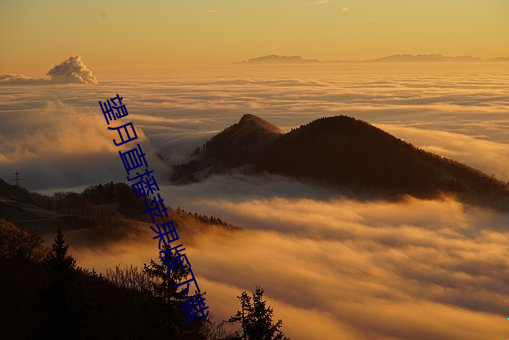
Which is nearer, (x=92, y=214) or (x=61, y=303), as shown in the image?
(x=61, y=303)

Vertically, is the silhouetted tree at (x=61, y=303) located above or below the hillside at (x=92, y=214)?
below

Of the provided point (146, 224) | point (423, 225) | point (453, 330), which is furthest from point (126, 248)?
point (423, 225)

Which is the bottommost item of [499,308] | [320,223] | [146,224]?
[499,308]

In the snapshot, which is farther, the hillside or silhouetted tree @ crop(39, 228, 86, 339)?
the hillside

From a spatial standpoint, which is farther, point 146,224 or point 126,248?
point 146,224

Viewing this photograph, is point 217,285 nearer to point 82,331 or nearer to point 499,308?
point 499,308

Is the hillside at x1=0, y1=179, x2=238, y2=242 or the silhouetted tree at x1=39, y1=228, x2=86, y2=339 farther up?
the hillside at x1=0, y1=179, x2=238, y2=242

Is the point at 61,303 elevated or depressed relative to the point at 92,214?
depressed

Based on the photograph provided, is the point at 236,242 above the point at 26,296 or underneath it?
above

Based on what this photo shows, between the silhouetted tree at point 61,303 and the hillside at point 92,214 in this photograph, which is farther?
the hillside at point 92,214

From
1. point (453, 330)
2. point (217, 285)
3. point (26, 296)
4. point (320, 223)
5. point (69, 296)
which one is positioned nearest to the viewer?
point (69, 296)

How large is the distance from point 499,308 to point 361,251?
4614 centimetres

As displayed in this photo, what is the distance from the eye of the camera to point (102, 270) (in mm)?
101188

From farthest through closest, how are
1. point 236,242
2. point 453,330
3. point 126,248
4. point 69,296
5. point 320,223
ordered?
point 320,223 < point 236,242 < point 126,248 < point 453,330 < point 69,296
